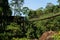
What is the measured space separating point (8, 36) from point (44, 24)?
6681 mm

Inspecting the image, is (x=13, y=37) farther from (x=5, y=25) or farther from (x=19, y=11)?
(x=19, y=11)

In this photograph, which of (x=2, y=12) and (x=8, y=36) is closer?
(x=8, y=36)

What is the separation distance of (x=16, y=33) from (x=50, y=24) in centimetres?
622

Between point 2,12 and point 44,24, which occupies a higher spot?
point 2,12

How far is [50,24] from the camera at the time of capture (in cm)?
2450

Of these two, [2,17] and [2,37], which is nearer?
[2,37]

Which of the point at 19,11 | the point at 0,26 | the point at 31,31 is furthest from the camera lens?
the point at 19,11

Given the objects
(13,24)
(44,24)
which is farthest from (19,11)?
(13,24)

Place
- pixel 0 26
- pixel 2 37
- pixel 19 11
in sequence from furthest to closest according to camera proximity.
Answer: pixel 19 11 → pixel 0 26 → pixel 2 37

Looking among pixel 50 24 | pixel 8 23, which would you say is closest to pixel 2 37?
pixel 8 23

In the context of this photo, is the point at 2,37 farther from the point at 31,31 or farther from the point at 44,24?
the point at 44,24

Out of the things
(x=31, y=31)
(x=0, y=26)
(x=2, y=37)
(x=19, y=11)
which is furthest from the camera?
(x=19, y=11)

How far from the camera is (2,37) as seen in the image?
1816cm

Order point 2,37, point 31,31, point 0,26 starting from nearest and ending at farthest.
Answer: point 2,37
point 0,26
point 31,31
